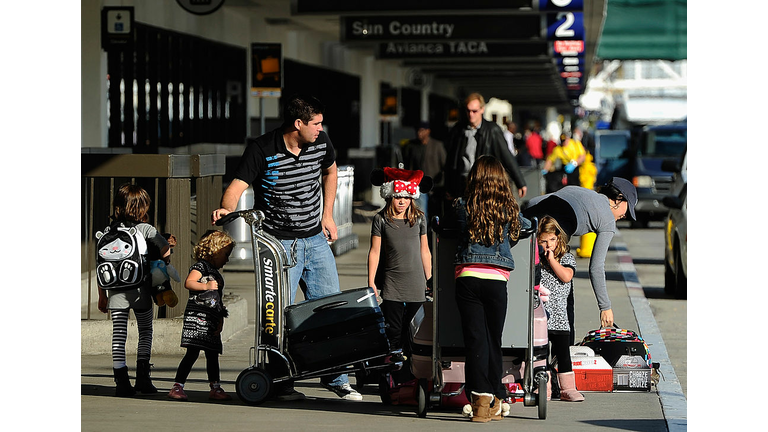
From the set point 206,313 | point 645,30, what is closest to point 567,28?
point 645,30

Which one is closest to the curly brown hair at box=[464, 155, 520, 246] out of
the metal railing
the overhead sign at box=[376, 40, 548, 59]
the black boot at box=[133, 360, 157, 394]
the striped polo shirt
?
the striped polo shirt

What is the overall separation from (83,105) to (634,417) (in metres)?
9.94

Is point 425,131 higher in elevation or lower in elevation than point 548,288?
higher

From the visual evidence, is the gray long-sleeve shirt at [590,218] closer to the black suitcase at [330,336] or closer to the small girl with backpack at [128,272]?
the black suitcase at [330,336]

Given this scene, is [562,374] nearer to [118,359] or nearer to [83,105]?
→ [118,359]

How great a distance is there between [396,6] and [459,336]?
7.67 m

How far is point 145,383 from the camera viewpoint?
7.26 metres

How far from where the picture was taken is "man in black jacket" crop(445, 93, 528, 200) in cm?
1019

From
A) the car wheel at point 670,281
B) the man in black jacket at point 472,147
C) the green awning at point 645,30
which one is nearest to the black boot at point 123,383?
the man in black jacket at point 472,147

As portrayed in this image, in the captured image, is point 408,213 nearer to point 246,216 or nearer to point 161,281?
point 246,216

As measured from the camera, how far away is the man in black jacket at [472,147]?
10.2 m

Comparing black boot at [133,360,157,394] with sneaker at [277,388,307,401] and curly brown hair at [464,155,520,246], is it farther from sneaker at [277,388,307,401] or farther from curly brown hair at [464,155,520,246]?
curly brown hair at [464,155,520,246]

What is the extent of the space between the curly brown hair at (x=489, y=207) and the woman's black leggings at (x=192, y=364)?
172 centimetres
